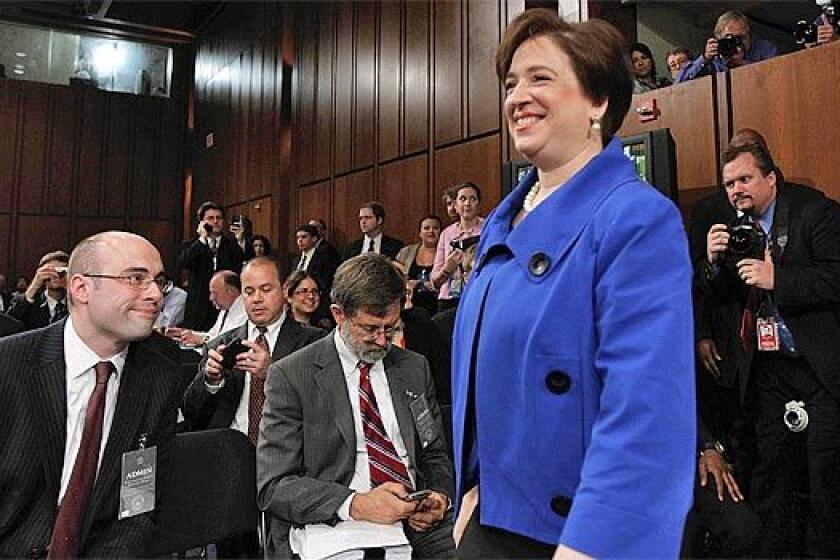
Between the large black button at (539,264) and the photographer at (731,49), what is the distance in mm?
3099

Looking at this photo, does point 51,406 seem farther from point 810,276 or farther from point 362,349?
point 810,276

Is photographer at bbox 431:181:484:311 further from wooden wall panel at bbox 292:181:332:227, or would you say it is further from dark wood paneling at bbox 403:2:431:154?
wooden wall panel at bbox 292:181:332:227

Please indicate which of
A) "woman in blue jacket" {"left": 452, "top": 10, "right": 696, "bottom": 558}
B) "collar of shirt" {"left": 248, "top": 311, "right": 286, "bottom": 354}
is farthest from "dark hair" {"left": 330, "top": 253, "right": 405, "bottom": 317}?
"woman in blue jacket" {"left": 452, "top": 10, "right": 696, "bottom": 558}

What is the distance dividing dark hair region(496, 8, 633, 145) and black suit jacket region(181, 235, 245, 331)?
16.4ft

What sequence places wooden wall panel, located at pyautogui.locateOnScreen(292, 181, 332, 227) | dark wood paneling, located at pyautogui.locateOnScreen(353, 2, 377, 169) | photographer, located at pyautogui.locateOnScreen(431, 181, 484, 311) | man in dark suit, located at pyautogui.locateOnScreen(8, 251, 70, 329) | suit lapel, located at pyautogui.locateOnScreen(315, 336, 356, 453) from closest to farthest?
suit lapel, located at pyautogui.locateOnScreen(315, 336, 356, 453), photographer, located at pyautogui.locateOnScreen(431, 181, 484, 311), man in dark suit, located at pyautogui.locateOnScreen(8, 251, 70, 329), dark wood paneling, located at pyautogui.locateOnScreen(353, 2, 377, 169), wooden wall panel, located at pyautogui.locateOnScreen(292, 181, 332, 227)

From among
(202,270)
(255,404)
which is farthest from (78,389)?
(202,270)

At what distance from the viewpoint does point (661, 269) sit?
0.78 meters

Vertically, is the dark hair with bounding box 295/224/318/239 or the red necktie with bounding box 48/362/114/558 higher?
the dark hair with bounding box 295/224/318/239

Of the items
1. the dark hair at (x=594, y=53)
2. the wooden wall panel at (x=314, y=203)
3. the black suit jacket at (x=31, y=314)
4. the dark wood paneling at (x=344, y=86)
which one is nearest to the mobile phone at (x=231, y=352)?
the dark hair at (x=594, y=53)

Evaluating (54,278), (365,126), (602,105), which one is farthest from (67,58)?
(602,105)

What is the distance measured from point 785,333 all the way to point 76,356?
2.07 metres

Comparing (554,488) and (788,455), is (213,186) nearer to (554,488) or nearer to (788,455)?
(788,455)

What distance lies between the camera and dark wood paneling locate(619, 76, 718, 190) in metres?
3.54

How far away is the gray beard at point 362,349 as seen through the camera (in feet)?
6.35
